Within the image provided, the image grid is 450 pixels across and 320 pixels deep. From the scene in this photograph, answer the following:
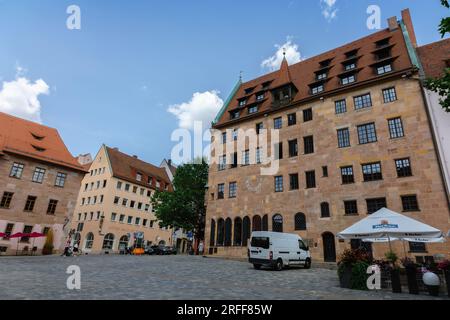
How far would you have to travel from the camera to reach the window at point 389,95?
2365cm

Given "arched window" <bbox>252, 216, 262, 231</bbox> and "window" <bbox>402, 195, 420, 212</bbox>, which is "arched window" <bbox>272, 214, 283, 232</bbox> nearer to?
"arched window" <bbox>252, 216, 262, 231</bbox>

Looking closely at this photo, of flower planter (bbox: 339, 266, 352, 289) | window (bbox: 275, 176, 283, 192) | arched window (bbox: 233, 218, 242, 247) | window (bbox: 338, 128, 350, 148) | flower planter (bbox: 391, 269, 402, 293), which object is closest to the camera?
flower planter (bbox: 391, 269, 402, 293)

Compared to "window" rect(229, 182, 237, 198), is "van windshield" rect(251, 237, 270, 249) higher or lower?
lower

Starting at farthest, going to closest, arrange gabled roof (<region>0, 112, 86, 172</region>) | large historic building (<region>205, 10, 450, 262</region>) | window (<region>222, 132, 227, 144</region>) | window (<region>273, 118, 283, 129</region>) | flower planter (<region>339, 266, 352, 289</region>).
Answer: window (<region>222, 132, 227, 144</region>) < gabled roof (<region>0, 112, 86, 172</region>) < window (<region>273, 118, 283, 129</region>) < large historic building (<region>205, 10, 450, 262</region>) < flower planter (<region>339, 266, 352, 289</region>)

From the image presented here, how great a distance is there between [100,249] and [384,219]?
143ft

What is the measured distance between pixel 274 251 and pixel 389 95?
56.4ft

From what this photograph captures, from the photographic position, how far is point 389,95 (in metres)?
23.9

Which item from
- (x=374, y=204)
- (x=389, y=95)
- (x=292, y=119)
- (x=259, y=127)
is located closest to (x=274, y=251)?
Answer: (x=374, y=204)

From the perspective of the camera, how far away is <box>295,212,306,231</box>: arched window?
82.4ft

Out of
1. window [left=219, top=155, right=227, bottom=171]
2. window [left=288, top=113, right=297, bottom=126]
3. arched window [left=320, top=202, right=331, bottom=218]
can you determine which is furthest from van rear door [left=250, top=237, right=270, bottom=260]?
window [left=219, top=155, right=227, bottom=171]

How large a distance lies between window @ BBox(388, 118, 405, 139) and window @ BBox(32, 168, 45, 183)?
117ft

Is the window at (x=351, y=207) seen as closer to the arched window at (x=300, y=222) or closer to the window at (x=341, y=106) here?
the arched window at (x=300, y=222)

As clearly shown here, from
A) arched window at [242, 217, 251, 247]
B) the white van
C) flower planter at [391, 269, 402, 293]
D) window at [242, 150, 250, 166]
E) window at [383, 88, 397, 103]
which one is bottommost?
flower planter at [391, 269, 402, 293]

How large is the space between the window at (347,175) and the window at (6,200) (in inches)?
1291
